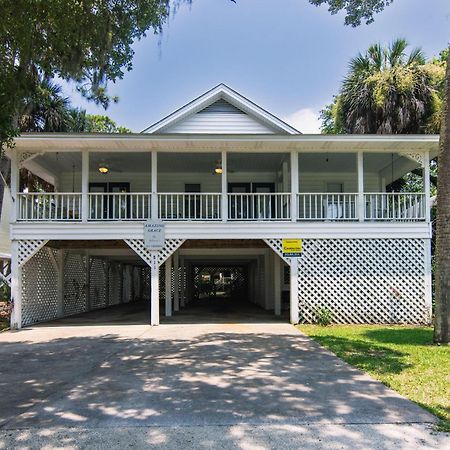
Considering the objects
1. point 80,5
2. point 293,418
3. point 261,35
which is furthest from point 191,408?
point 261,35

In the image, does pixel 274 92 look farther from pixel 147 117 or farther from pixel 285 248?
pixel 285 248

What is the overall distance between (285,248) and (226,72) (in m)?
6.84

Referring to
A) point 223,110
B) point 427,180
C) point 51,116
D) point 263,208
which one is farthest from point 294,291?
point 51,116

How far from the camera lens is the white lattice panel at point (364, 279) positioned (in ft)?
41.4

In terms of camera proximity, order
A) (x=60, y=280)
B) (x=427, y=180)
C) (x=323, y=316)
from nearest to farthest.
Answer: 1. (x=323, y=316)
2. (x=427, y=180)
3. (x=60, y=280)

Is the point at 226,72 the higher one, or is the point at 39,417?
the point at 226,72

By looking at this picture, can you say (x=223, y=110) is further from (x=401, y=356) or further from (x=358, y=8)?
(x=401, y=356)

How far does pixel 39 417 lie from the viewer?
15.7ft

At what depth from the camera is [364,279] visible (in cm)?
1264

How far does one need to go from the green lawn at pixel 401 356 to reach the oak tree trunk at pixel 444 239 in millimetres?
461

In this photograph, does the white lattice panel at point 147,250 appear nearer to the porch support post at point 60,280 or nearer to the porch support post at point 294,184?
the porch support post at point 294,184

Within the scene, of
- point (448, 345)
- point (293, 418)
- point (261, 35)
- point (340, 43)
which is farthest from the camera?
point (340, 43)

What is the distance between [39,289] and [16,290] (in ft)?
4.25

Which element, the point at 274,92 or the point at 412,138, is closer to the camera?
the point at 412,138
